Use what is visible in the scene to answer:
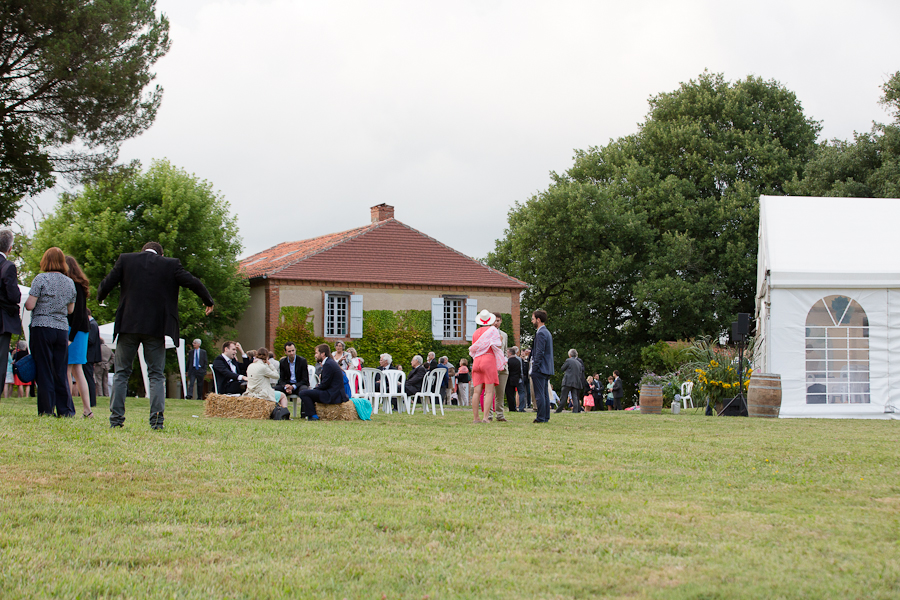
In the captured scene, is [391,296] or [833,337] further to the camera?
[391,296]

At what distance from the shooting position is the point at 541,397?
12.7m

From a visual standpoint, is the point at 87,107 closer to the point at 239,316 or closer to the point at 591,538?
the point at 239,316

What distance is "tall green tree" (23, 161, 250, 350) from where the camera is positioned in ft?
91.3

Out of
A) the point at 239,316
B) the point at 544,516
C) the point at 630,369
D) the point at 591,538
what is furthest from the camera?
the point at 630,369

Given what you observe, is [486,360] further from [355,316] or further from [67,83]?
[355,316]

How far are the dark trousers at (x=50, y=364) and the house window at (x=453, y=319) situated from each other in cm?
2501

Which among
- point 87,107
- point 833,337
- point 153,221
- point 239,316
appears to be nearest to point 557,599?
point 833,337

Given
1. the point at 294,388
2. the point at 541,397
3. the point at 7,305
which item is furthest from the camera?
the point at 294,388

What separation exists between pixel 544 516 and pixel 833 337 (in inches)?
537

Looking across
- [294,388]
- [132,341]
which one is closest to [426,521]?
[132,341]

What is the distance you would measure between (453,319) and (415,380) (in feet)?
60.4

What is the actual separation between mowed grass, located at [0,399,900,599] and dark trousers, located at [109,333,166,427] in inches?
20.1

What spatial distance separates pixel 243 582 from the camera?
3213mm

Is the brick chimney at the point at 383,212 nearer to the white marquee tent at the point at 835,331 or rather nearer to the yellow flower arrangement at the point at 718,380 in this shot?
the yellow flower arrangement at the point at 718,380
